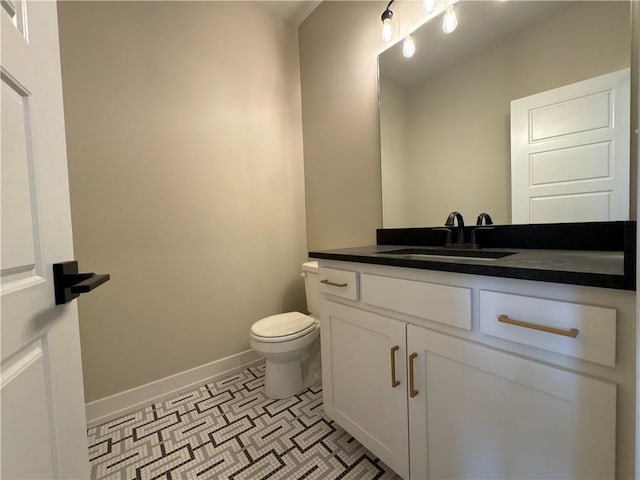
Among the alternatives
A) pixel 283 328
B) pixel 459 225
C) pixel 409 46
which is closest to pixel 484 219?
pixel 459 225

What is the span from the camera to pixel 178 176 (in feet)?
5.52

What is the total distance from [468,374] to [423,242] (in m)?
0.82

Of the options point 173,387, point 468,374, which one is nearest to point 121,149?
point 173,387

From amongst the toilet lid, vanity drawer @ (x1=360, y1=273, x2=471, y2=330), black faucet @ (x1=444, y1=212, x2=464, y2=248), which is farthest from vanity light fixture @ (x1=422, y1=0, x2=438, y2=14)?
the toilet lid

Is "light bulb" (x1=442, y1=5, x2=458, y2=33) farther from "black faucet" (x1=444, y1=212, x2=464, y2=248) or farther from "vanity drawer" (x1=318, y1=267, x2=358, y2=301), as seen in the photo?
"vanity drawer" (x1=318, y1=267, x2=358, y2=301)

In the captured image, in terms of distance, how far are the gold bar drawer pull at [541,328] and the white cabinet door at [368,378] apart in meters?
0.33

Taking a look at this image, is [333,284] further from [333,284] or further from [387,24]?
[387,24]

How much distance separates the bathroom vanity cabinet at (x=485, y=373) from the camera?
0.56m

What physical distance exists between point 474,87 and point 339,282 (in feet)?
3.70

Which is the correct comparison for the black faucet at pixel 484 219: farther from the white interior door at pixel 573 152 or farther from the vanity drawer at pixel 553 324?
the vanity drawer at pixel 553 324

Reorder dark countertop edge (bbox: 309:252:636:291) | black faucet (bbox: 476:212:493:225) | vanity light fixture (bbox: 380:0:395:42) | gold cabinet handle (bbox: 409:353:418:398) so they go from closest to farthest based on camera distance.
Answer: dark countertop edge (bbox: 309:252:636:291)
gold cabinet handle (bbox: 409:353:418:398)
black faucet (bbox: 476:212:493:225)
vanity light fixture (bbox: 380:0:395:42)

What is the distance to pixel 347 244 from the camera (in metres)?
1.93

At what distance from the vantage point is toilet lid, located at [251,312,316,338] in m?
1.56

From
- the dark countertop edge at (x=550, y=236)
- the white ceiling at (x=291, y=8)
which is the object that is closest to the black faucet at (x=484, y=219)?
the dark countertop edge at (x=550, y=236)
